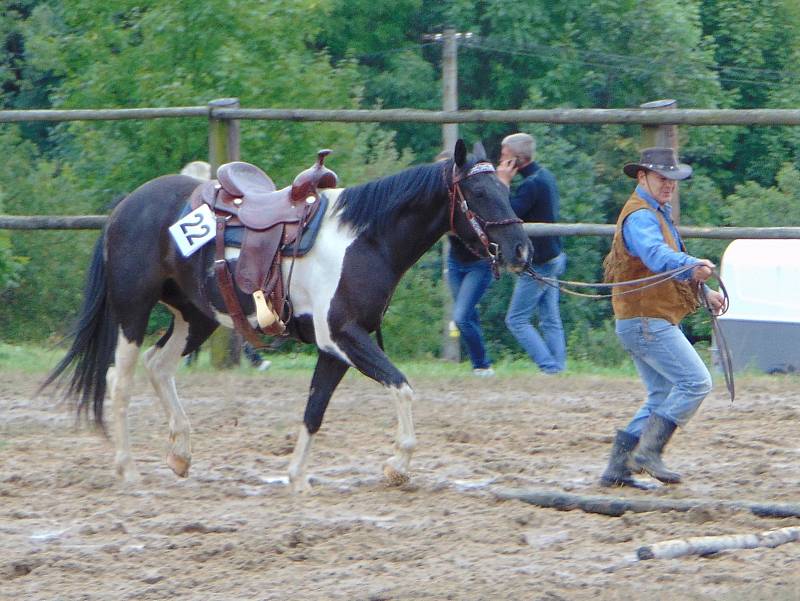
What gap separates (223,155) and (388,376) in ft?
13.5

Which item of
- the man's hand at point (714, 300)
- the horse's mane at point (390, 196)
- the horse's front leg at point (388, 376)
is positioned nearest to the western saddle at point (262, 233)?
the horse's mane at point (390, 196)

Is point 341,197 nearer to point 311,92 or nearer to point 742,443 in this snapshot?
point 742,443

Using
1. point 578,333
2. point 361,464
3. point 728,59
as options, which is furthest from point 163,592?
point 728,59

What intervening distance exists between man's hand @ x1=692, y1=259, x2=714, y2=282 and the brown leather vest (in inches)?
6.4

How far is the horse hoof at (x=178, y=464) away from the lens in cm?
638

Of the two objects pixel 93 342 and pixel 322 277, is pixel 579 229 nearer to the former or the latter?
pixel 322 277

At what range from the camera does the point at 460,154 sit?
590 centimetres

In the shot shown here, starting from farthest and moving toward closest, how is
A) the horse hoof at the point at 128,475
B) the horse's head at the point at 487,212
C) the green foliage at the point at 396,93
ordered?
the green foliage at the point at 396,93 < the horse hoof at the point at 128,475 < the horse's head at the point at 487,212

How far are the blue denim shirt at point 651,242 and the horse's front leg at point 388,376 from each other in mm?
1259

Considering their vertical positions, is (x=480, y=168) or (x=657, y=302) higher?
(x=480, y=168)

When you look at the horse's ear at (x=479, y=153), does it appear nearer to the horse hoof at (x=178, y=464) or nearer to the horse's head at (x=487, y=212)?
the horse's head at (x=487, y=212)

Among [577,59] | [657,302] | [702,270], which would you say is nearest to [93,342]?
[657,302]

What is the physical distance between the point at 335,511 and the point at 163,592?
1427mm

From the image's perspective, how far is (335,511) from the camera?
18.5 ft
